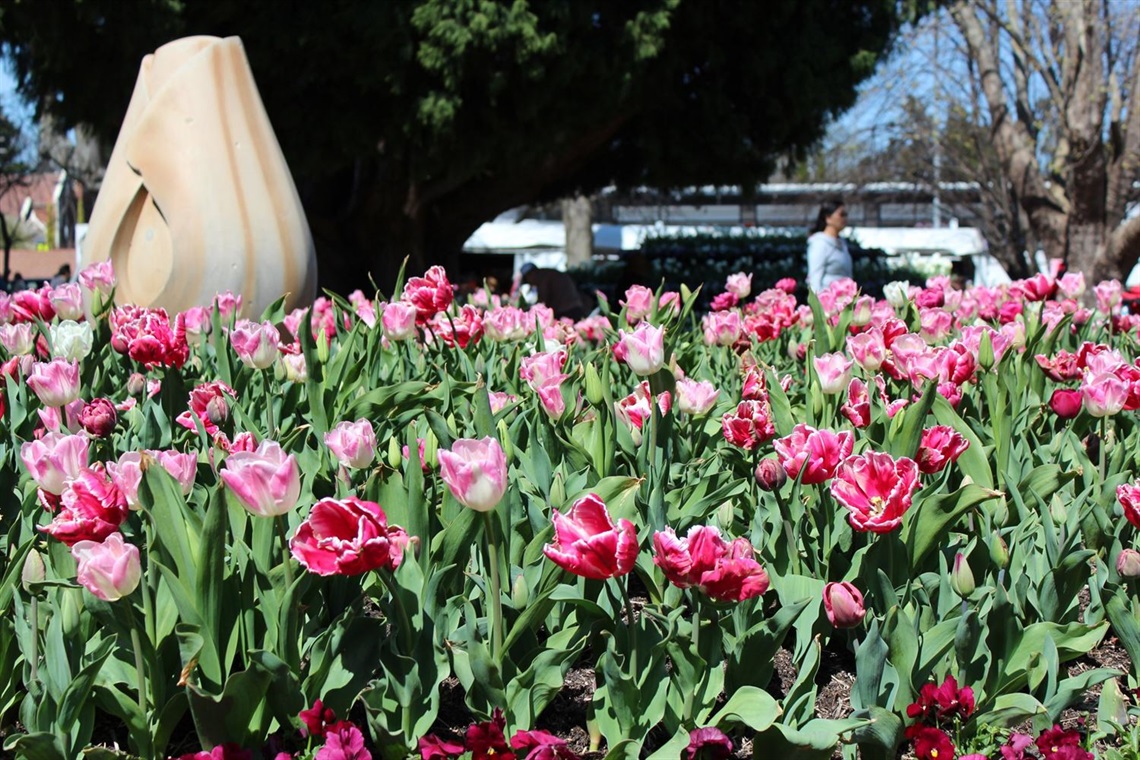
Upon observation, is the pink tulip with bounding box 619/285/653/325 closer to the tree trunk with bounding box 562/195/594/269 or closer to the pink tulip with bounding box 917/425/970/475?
the pink tulip with bounding box 917/425/970/475

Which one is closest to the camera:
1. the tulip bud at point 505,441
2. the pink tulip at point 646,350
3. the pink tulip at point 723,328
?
the pink tulip at point 646,350

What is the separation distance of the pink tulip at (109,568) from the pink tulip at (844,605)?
1.00m

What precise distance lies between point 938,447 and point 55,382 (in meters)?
1.72

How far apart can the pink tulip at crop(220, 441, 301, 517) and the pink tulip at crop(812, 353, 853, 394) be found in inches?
56.2

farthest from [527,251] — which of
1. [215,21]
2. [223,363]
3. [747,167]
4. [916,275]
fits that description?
[223,363]

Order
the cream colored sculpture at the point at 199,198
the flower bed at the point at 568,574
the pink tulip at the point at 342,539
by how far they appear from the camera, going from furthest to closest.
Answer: the cream colored sculpture at the point at 199,198
the flower bed at the point at 568,574
the pink tulip at the point at 342,539

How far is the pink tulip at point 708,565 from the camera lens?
1610mm

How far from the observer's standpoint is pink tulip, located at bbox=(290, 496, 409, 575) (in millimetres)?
1544

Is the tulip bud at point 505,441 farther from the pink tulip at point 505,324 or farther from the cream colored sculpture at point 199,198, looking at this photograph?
the cream colored sculpture at point 199,198

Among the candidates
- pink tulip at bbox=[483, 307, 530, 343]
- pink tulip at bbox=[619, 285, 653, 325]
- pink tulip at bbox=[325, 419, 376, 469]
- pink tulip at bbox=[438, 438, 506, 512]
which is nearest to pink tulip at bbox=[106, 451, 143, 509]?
pink tulip at bbox=[325, 419, 376, 469]

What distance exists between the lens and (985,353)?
295 cm

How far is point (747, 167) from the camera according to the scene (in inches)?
532

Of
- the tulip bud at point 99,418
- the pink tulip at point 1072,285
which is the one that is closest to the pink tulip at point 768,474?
the tulip bud at point 99,418

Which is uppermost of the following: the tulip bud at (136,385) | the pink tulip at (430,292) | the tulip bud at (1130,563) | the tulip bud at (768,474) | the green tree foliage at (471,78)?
the green tree foliage at (471,78)
